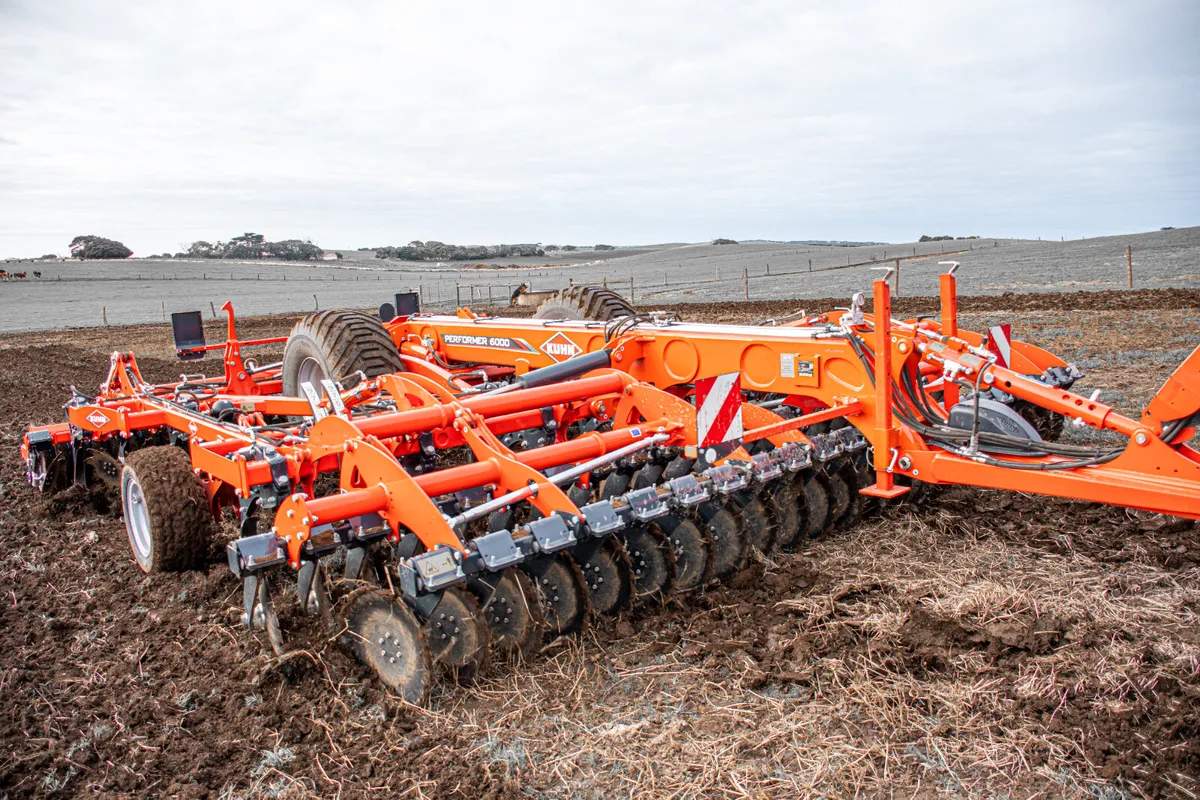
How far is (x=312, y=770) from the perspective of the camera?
11.3ft

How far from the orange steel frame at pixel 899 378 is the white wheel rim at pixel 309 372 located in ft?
6.34

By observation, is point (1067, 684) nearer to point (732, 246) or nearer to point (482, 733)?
point (482, 733)

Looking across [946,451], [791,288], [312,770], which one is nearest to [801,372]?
[946,451]

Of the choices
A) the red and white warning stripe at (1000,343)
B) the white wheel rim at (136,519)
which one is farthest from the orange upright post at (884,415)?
the white wheel rim at (136,519)

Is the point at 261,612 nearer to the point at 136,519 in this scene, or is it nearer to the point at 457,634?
the point at 457,634

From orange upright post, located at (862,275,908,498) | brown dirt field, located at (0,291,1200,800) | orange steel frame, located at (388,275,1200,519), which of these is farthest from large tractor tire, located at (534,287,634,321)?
orange upright post, located at (862,275,908,498)

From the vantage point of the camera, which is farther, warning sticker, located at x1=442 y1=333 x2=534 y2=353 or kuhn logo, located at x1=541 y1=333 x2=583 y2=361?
warning sticker, located at x1=442 y1=333 x2=534 y2=353

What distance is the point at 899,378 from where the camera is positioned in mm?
4832

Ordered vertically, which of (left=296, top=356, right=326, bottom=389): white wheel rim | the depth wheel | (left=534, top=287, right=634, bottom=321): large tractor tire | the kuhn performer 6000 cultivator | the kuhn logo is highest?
(left=534, top=287, right=634, bottom=321): large tractor tire

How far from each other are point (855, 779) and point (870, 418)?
226 centimetres

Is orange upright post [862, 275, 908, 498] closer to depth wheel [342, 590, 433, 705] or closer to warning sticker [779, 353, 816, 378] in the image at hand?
warning sticker [779, 353, 816, 378]

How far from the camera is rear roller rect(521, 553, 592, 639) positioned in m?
4.21

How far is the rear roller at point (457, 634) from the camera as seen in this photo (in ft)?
12.7

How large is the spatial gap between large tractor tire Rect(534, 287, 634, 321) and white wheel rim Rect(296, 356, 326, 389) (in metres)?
2.06
